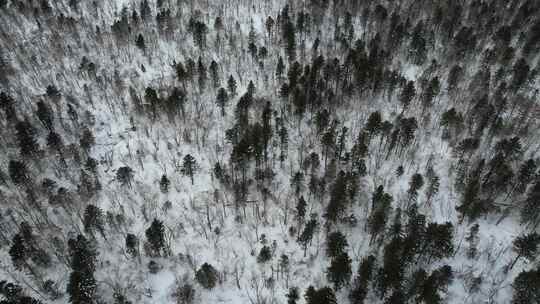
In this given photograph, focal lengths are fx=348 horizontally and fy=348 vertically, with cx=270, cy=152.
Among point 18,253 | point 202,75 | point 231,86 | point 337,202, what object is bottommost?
point 18,253

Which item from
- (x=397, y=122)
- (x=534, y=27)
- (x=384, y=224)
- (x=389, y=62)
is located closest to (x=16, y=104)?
(x=384, y=224)

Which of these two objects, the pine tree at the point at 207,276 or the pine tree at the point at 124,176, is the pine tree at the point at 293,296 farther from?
the pine tree at the point at 124,176

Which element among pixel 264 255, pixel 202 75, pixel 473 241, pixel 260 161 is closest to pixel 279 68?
pixel 202 75

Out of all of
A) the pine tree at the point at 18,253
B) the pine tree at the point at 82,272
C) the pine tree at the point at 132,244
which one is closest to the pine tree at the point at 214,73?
the pine tree at the point at 132,244

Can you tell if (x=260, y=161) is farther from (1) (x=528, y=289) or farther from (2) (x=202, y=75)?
(1) (x=528, y=289)

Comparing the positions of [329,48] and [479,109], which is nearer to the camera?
[479,109]

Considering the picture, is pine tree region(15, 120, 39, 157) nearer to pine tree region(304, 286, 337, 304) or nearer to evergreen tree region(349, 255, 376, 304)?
pine tree region(304, 286, 337, 304)

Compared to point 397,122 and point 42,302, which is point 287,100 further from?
point 42,302
